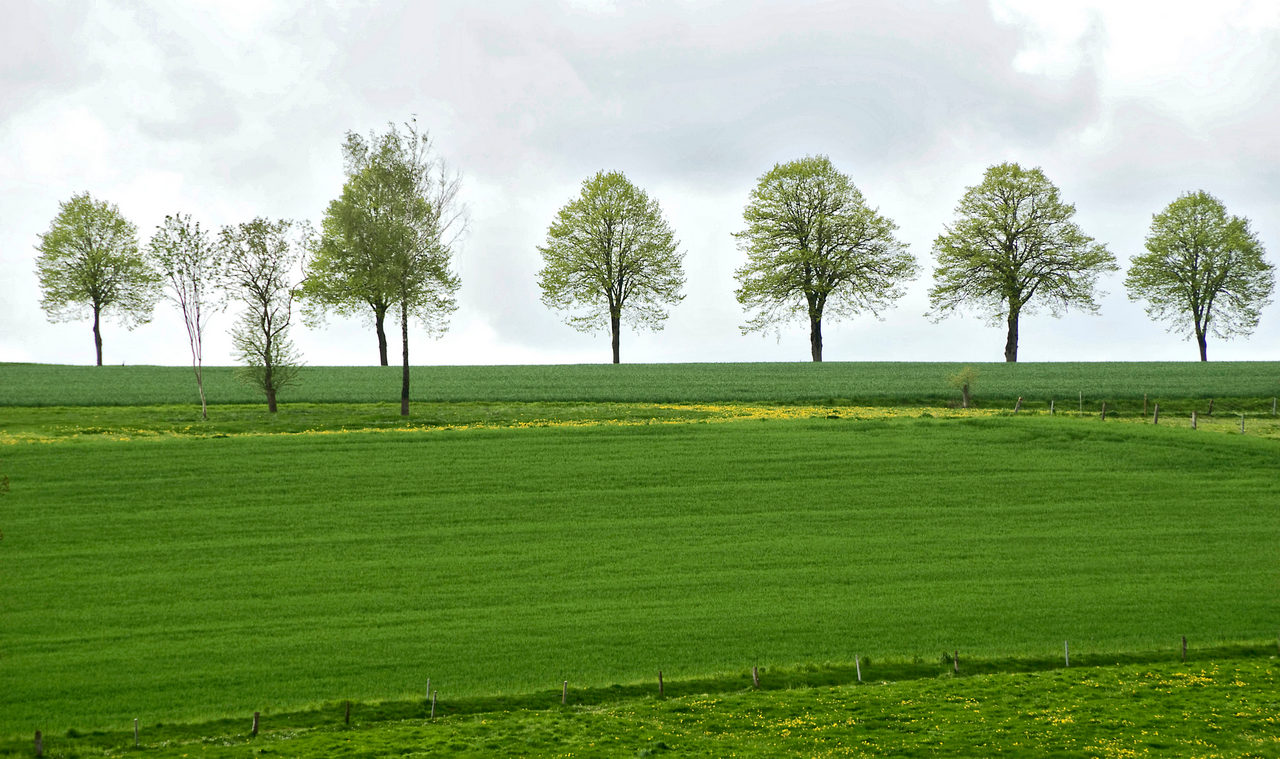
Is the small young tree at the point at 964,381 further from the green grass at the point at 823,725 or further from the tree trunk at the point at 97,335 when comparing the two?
the tree trunk at the point at 97,335

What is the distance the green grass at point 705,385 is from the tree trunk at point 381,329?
3.05 m

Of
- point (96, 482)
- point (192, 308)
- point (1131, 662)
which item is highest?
point (192, 308)

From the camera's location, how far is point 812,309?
74562mm

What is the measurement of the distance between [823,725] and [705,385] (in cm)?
4244

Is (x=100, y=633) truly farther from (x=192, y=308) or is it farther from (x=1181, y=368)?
(x=1181, y=368)

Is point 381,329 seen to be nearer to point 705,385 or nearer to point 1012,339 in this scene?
point 705,385

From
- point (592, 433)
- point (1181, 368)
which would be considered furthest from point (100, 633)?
point (1181, 368)

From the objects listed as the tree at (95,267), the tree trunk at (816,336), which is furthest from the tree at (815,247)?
the tree at (95,267)

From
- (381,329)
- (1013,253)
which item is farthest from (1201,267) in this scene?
(381,329)

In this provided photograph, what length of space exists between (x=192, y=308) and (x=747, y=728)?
140 feet

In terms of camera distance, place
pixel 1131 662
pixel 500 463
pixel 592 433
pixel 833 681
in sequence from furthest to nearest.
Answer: pixel 592 433 → pixel 500 463 → pixel 1131 662 → pixel 833 681

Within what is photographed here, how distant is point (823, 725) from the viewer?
19.2m

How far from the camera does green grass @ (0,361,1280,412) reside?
5619 cm

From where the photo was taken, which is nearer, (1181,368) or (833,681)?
(833,681)
